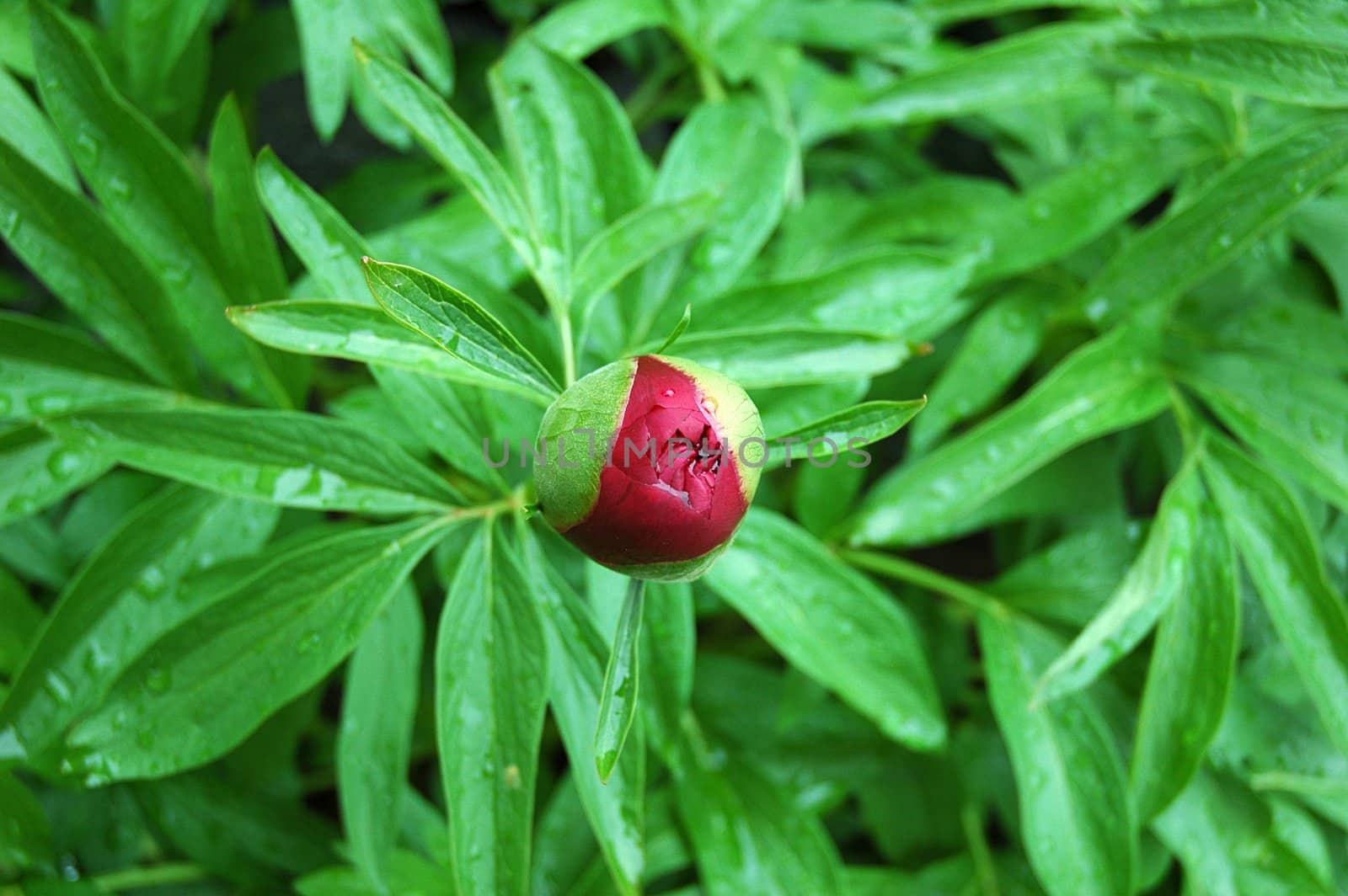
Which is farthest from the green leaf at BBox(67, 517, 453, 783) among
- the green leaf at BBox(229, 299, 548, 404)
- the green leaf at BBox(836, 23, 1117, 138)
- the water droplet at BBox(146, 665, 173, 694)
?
the green leaf at BBox(836, 23, 1117, 138)

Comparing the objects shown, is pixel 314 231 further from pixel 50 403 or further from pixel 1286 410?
pixel 1286 410

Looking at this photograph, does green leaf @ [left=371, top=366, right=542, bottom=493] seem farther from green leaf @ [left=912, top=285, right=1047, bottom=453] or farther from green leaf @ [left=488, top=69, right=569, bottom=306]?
green leaf @ [left=912, top=285, right=1047, bottom=453]

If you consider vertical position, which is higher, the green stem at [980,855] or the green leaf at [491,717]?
the green leaf at [491,717]

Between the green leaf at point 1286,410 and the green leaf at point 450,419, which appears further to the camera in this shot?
the green leaf at point 1286,410

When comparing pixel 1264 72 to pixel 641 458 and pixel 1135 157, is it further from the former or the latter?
pixel 641 458

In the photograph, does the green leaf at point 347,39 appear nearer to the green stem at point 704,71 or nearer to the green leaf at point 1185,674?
the green stem at point 704,71

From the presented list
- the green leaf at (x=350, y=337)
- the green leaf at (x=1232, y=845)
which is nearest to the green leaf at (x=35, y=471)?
the green leaf at (x=350, y=337)

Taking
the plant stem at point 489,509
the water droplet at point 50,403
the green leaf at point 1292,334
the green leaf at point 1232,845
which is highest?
the water droplet at point 50,403
